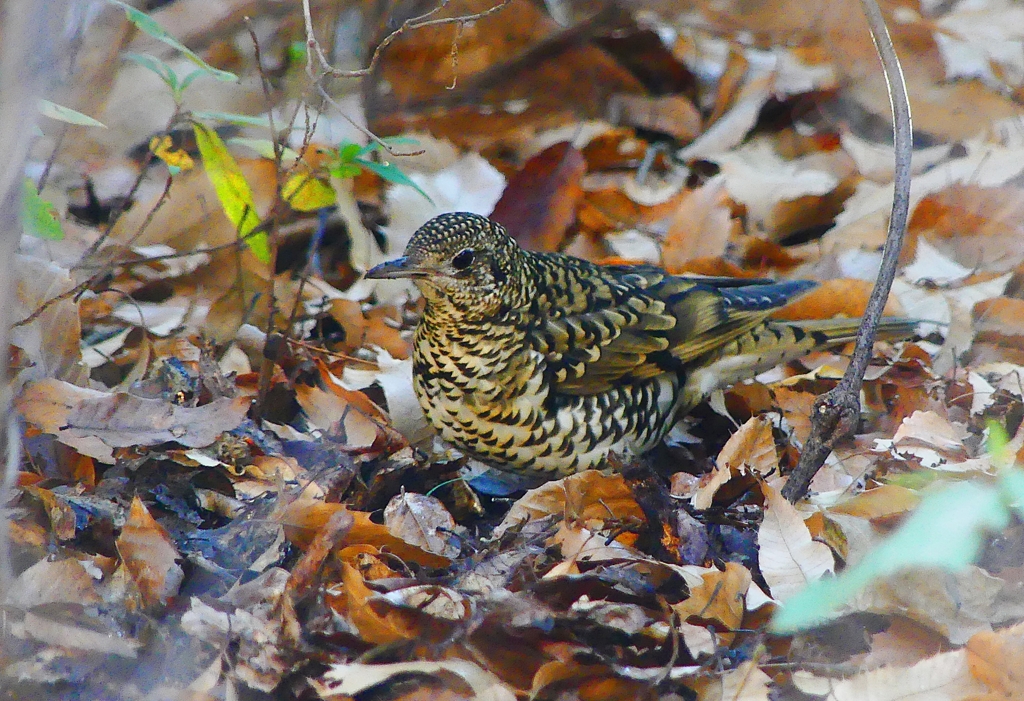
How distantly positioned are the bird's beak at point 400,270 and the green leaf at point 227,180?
554 millimetres

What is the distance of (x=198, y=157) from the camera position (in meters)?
5.23

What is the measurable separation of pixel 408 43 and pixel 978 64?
320 centimetres

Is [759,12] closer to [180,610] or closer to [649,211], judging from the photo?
[649,211]

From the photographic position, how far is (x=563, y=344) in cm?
363

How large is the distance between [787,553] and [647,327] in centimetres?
129

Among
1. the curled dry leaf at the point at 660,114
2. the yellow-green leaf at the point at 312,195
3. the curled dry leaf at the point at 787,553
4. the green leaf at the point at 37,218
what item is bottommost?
the curled dry leaf at the point at 787,553

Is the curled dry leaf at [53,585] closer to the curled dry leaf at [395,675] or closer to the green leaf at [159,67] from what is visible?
the curled dry leaf at [395,675]

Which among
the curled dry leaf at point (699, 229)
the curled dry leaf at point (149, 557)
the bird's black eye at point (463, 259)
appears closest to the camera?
the curled dry leaf at point (149, 557)

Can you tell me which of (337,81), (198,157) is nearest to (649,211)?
(337,81)

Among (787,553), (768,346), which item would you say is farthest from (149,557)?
(768,346)

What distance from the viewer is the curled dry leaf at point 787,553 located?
→ 106 inches

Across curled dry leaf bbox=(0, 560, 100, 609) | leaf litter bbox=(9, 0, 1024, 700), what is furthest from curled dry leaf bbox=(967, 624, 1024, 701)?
curled dry leaf bbox=(0, 560, 100, 609)

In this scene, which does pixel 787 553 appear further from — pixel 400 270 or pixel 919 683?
pixel 400 270

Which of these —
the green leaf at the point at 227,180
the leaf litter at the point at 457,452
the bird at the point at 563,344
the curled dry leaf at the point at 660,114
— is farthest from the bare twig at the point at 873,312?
the curled dry leaf at the point at 660,114
